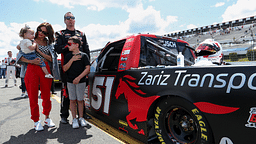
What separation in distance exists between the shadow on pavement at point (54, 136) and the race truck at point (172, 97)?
1.48 ft

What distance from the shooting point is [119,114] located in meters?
2.52

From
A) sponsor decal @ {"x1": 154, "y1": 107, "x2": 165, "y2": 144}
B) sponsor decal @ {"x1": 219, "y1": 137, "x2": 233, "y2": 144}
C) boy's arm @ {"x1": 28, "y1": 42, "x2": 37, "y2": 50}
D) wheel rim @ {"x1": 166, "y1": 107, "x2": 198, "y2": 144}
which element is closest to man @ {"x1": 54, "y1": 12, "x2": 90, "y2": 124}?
boy's arm @ {"x1": 28, "y1": 42, "x2": 37, "y2": 50}

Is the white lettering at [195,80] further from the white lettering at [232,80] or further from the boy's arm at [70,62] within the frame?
the boy's arm at [70,62]

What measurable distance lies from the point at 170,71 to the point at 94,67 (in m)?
1.90

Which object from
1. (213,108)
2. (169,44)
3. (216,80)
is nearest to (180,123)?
(213,108)

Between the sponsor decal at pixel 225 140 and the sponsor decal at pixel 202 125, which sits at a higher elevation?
the sponsor decal at pixel 202 125

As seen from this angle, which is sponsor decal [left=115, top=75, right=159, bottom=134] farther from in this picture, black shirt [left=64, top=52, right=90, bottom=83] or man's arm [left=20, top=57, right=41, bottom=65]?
man's arm [left=20, top=57, right=41, bottom=65]

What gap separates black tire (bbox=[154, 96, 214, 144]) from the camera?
1575 mm

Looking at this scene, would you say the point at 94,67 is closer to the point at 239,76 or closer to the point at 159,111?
the point at 159,111

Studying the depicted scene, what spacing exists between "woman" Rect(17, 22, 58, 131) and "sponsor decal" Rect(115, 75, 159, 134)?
1.49 meters

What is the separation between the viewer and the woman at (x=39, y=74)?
2.97 meters

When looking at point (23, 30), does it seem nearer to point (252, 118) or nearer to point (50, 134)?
point (50, 134)

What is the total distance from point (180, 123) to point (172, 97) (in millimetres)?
288

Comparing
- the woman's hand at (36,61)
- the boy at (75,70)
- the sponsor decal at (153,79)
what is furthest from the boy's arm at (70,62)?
the sponsor decal at (153,79)
